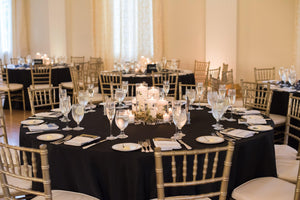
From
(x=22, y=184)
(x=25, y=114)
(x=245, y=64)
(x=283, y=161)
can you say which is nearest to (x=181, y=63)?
(x=245, y=64)

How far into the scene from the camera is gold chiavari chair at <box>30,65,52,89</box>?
7.89 metres

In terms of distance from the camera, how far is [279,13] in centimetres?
901

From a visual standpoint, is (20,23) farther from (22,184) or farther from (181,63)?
(22,184)

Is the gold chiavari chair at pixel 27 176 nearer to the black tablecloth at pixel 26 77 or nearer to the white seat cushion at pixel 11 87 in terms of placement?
the white seat cushion at pixel 11 87

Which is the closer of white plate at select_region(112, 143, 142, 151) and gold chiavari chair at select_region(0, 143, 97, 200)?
gold chiavari chair at select_region(0, 143, 97, 200)

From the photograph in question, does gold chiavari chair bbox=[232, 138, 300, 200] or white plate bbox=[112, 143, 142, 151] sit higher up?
white plate bbox=[112, 143, 142, 151]

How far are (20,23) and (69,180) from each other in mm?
9097

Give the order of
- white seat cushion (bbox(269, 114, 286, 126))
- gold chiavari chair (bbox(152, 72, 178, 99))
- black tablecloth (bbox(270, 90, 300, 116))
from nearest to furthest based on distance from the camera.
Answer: white seat cushion (bbox(269, 114, 286, 126)), black tablecloth (bbox(270, 90, 300, 116)), gold chiavari chair (bbox(152, 72, 178, 99))

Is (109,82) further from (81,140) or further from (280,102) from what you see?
(81,140)

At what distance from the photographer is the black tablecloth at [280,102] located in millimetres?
5340

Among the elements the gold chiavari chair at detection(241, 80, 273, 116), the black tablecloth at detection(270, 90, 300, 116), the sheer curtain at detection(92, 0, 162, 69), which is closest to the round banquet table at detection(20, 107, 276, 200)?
the gold chiavari chair at detection(241, 80, 273, 116)

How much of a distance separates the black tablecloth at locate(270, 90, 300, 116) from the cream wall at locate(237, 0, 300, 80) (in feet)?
12.9

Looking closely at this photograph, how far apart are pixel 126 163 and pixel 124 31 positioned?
26.9 feet

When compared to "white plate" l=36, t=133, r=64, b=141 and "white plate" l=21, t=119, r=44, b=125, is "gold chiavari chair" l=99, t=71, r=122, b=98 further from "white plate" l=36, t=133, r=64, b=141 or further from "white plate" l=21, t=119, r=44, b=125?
"white plate" l=36, t=133, r=64, b=141
